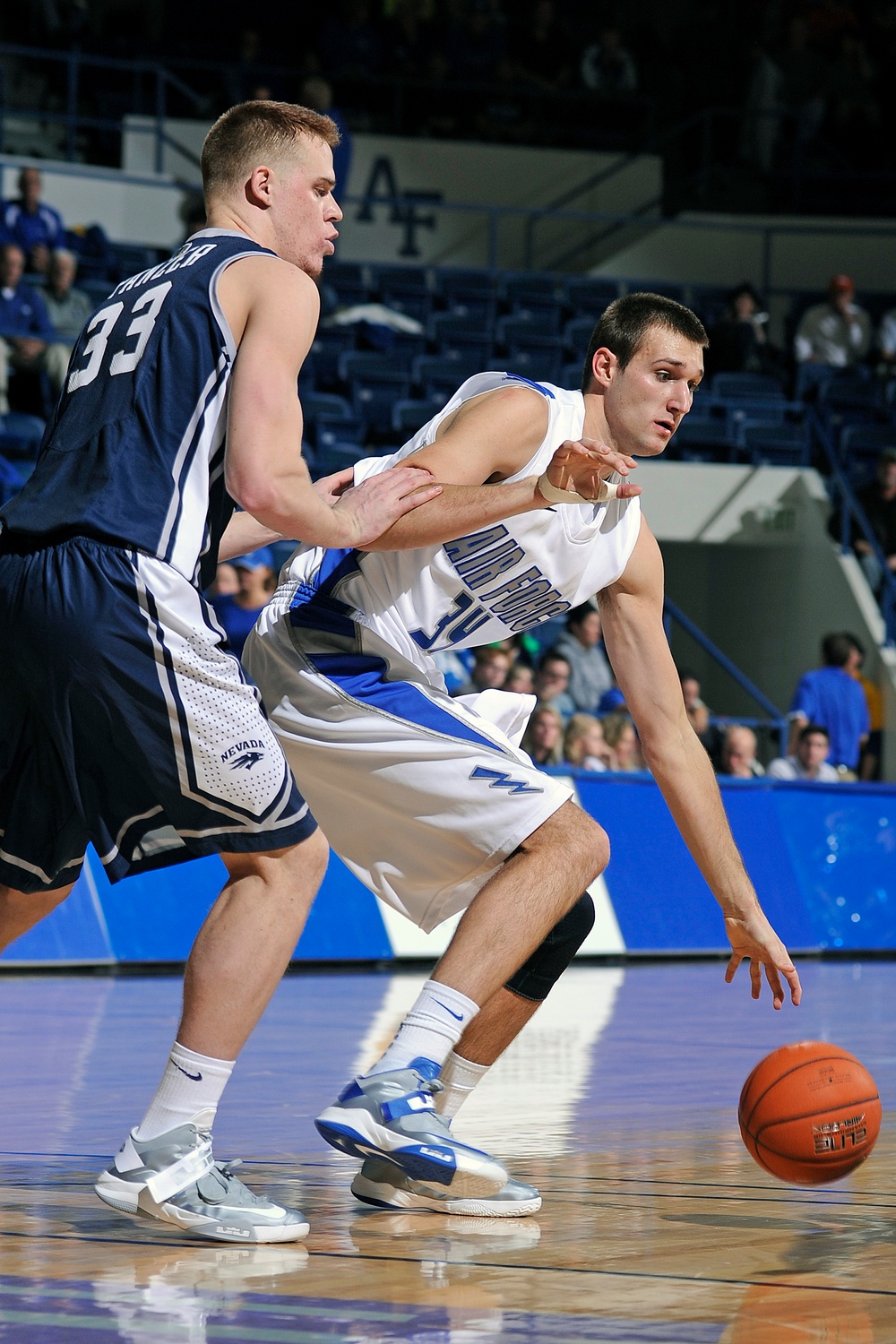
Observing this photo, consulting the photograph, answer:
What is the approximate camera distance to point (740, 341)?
19781mm

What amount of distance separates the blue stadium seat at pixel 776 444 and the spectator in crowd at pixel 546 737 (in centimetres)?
750

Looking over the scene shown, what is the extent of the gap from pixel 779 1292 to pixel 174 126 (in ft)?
62.8

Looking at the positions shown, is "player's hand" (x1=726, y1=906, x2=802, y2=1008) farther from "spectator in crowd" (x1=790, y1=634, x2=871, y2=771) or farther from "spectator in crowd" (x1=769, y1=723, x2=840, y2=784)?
"spectator in crowd" (x1=790, y1=634, x2=871, y2=771)

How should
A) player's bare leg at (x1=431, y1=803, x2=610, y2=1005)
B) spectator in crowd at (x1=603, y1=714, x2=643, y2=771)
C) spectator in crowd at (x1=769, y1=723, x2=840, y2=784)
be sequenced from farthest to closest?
spectator in crowd at (x1=769, y1=723, x2=840, y2=784) → spectator in crowd at (x1=603, y1=714, x2=643, y2=771) → player's bare leg at (x1=431, y1=803, x2=610, y2=1005)

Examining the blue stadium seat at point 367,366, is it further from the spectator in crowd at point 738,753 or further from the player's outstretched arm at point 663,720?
the player's outstretched arm at point 663,720

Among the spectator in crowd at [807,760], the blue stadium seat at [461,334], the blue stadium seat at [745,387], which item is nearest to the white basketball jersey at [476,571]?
the spectator in crowd at [807,760]

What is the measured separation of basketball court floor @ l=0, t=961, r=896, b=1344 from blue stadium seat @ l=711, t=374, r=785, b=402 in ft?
41.9

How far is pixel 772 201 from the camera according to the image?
23000 millimetres

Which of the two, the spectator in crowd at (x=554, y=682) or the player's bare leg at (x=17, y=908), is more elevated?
the player's bare leg at (x=17, y=908)

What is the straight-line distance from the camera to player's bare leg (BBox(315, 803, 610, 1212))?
368 cm

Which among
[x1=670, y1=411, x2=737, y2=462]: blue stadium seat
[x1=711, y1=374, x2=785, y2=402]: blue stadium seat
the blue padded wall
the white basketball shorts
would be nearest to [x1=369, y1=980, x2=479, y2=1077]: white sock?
the white basketball shorts

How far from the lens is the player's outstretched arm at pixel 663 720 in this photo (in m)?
4.48

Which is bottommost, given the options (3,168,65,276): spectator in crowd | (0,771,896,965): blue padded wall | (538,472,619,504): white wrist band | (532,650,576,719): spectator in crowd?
(0,771,896,965): blue padded wall

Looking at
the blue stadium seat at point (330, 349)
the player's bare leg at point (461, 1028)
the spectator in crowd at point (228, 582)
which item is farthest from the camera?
the blue stadium seat at point (330, 349)
